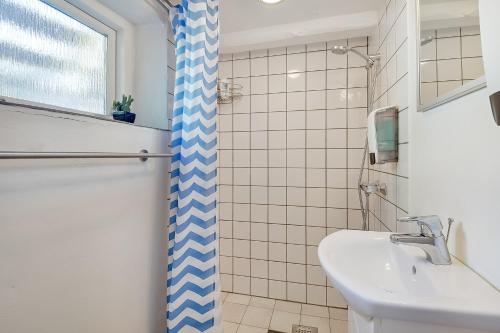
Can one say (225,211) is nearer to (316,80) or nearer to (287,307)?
(287,307)

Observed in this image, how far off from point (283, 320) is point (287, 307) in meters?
0.15

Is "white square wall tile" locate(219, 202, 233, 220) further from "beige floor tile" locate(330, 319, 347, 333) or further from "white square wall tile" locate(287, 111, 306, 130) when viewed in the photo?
"beige floor tile" locate(330, 319, 347, 333)

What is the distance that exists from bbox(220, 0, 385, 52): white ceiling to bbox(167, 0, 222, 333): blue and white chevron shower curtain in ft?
1.88

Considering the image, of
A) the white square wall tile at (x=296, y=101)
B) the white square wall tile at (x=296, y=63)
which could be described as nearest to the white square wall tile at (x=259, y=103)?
the white square wall tile at (x=296, y=101)

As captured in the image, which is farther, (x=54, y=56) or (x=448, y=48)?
(x=54, y=56)

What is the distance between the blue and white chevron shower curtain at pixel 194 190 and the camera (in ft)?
3.66

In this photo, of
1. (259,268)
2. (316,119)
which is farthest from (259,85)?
(259,268)

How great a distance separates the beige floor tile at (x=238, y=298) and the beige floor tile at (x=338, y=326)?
0.63 metres

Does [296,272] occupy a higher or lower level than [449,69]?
lower

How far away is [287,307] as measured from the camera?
1.85m

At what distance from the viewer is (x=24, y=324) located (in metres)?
0.69

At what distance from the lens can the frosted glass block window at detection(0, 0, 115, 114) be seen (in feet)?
2.81

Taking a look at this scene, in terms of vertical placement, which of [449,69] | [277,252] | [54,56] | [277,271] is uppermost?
[54,56]

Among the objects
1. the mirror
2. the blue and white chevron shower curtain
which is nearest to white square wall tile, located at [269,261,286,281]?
the blue and white chevron shower curtain
